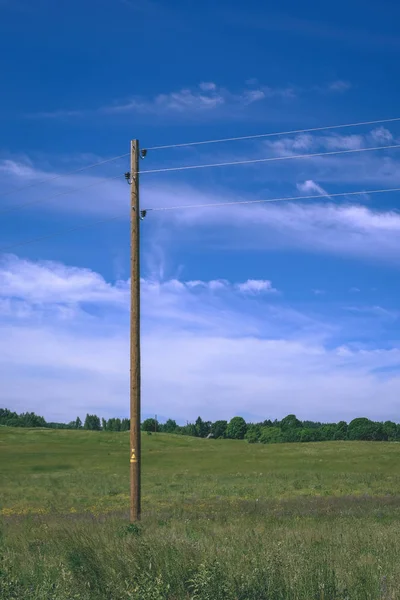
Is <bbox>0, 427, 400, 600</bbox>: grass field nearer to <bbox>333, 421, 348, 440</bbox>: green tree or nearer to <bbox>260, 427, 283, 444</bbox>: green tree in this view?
<bbox>260, 427, 283, 444</bbox>: green tree

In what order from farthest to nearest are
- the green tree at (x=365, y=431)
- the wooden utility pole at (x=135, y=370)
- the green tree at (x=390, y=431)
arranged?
Result: the green tree at (x=390, y=431)
the green tree at (x=365, y=431)
the wooden utility pole at (x=135, y=370)

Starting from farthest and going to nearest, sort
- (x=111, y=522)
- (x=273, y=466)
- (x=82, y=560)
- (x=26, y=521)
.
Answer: (x=273, y=466)
(x=26, y=521)
(x=111, y=522)
(x=82, y=560)

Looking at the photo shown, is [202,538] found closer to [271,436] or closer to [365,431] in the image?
[271,436]

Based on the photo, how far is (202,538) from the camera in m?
12.9

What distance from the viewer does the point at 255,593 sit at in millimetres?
8594

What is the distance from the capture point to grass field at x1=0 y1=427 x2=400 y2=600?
28.8 feet

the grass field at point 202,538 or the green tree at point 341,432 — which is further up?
the green tree at point 341,432

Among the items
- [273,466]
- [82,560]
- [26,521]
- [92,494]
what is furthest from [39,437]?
[82,560]

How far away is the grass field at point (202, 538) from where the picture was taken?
878 centimetres

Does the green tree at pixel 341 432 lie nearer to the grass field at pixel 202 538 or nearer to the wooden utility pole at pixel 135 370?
the grass field at pixel 202 538

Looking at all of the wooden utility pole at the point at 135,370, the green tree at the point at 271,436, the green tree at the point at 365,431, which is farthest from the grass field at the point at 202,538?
the green tree at the point at 365,431

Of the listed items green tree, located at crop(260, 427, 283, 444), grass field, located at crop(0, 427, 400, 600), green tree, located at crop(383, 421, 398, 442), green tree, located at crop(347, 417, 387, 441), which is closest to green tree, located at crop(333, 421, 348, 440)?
green tree, located at crop(347, 417, 387, 441)

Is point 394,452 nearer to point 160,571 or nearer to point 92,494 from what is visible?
point 92,494

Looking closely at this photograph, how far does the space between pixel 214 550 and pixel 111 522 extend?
896cm
